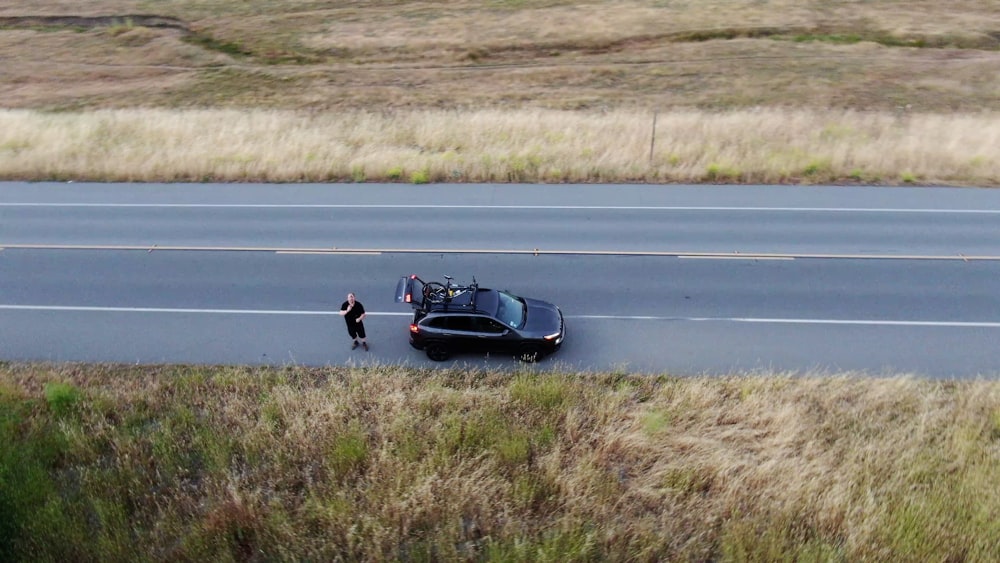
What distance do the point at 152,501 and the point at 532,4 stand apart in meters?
41.7

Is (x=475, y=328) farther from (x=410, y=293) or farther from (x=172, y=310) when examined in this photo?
(x=172, y=310)

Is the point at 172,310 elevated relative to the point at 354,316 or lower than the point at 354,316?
lower

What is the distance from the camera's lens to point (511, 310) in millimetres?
14078

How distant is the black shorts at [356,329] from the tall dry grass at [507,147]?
9.03 meters

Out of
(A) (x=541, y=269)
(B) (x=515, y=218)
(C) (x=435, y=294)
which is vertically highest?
(C) (x=435, y=294)

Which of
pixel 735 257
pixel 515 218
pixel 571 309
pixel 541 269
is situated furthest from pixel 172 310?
pixel 735 257

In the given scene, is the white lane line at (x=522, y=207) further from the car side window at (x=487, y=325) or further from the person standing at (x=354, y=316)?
the car side window at (x=487, y=325)

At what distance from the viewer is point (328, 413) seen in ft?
39.5

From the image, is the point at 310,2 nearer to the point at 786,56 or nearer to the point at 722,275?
the point at 786,56

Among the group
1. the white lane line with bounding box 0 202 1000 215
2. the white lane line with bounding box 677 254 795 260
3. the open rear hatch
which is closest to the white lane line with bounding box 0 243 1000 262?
the white lane line with bounding box 677 254 795 260

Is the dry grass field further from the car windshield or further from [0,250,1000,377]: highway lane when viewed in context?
the car windshield

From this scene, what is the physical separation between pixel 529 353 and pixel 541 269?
364 centimetres

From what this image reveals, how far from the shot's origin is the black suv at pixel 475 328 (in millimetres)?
13602

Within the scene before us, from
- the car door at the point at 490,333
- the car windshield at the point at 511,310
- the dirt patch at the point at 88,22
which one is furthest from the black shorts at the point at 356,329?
the dirt patch at the point at 88,22
